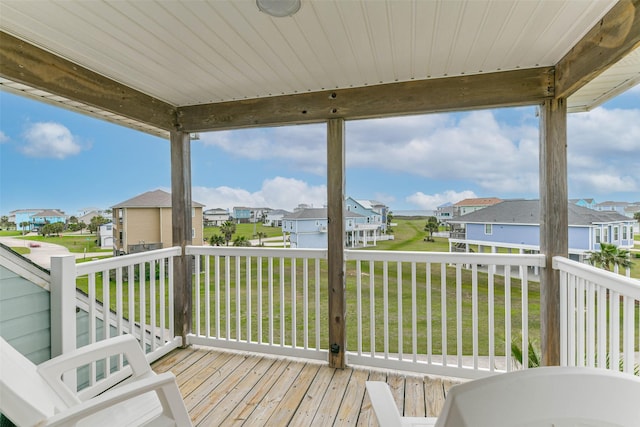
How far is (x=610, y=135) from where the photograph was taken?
6.45 feet

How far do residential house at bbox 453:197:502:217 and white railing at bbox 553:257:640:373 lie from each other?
23.6 inches

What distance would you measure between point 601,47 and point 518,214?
47.4 inches

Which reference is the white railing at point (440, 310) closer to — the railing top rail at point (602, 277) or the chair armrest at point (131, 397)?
the railing top rail at point (602, 277)

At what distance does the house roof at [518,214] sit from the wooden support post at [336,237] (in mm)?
968

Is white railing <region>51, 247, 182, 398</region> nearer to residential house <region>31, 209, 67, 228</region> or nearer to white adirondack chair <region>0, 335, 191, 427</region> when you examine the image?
residential house <region>31, 209, 67, 228</region>

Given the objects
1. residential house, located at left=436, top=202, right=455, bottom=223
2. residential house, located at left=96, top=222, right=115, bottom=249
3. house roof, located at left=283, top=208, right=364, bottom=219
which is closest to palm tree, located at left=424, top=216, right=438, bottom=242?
residential house, located at left=436, top=202, right=455, bottom=223

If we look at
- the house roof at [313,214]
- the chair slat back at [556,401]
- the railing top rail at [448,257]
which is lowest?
the chair slat back at [556,401]

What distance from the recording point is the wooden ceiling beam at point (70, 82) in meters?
1.86

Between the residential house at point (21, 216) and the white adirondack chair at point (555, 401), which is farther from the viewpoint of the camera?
the residential house at point (21, 216)

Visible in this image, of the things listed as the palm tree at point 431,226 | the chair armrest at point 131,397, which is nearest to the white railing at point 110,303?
the chair armrest at point 131,397

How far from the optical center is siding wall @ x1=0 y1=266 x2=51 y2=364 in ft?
6.07

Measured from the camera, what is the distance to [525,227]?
248 centimetres

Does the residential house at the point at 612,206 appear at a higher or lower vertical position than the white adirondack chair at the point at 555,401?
higher

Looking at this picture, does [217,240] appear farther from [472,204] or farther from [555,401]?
[555,401]
